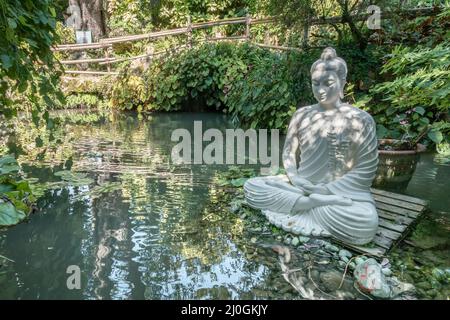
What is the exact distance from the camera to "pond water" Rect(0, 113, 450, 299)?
7.80 ft

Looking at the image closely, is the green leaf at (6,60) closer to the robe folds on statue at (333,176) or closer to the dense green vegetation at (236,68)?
the dense green vegetation at (236,68)

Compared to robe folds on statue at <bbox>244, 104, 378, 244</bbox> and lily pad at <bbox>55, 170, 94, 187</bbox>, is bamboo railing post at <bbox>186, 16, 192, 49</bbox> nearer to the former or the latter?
lily pad at <bbox>55, 170, 94, 187</bbox>

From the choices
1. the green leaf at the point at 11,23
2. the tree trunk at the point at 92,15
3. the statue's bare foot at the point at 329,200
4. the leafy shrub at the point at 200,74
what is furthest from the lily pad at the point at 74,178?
the tree trunk at the point at 92,15

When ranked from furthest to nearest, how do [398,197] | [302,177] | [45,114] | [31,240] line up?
[398,197] < [302,177] < [31,240] < [45,114]

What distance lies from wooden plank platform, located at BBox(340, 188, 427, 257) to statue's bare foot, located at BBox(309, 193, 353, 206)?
0.33m

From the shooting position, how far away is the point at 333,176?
315 cm

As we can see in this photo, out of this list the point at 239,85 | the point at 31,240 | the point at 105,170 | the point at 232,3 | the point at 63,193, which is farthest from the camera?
the point at 232,3

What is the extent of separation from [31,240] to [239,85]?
231 inches

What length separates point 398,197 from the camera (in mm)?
3623

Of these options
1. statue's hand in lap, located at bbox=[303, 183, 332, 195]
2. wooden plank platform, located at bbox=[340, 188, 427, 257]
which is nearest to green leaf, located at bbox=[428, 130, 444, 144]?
wooden plank platform, located at bbox=[340, 188, 427, 257]

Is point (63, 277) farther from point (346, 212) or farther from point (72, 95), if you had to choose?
point (72, 95)

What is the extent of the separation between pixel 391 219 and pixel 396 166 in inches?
88.1

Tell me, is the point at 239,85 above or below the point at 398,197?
above
